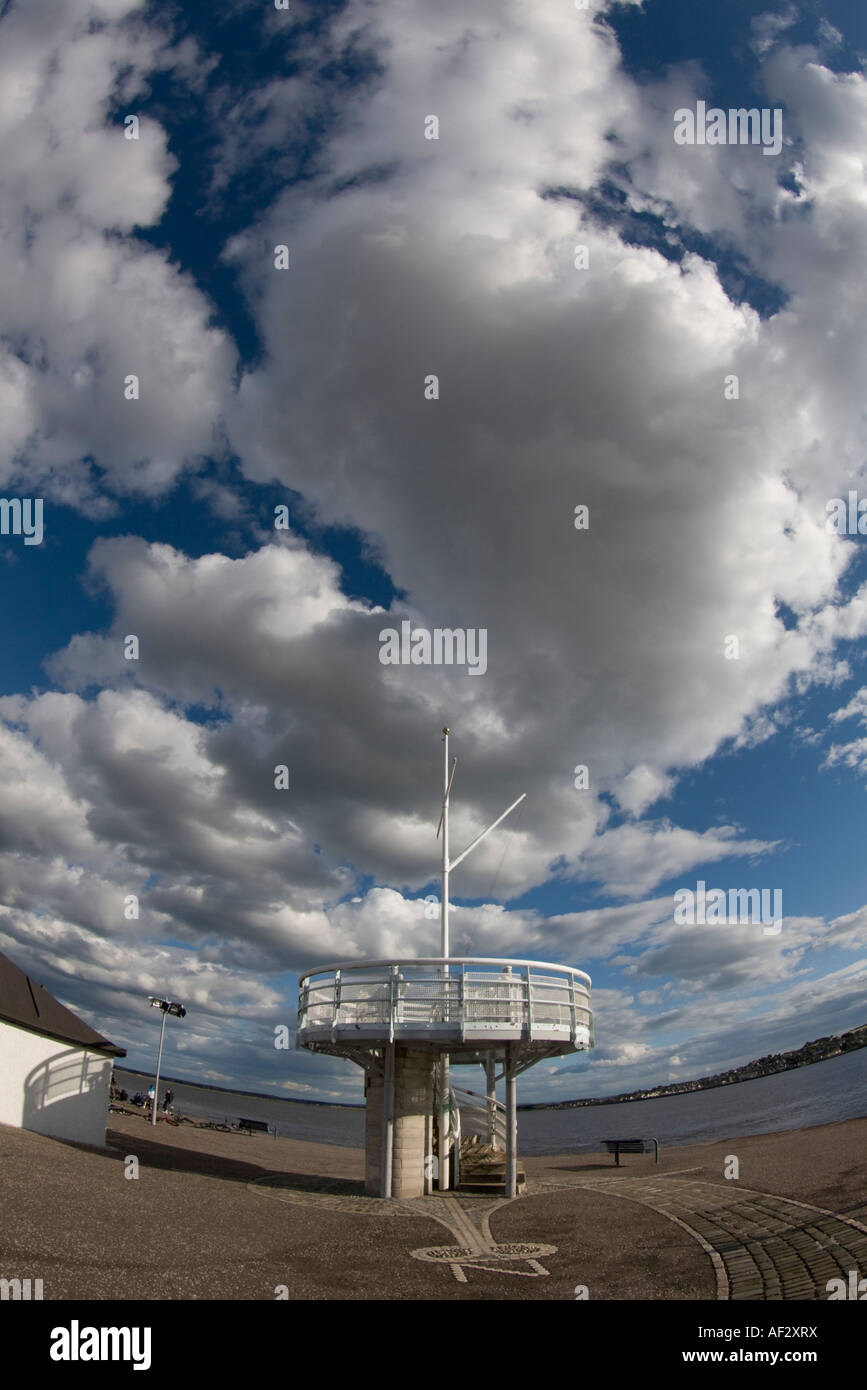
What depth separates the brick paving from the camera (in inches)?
425

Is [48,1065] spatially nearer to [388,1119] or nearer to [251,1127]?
[388,1119]

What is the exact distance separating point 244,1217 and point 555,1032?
336 inches

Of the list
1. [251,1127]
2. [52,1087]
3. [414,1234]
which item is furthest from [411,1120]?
[251,1127]

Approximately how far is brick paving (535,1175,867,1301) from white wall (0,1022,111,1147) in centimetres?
1785

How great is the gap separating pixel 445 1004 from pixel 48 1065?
49.4 feet

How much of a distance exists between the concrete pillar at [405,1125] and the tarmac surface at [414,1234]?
2.73 ft

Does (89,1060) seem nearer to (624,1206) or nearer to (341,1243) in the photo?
(341,1243)

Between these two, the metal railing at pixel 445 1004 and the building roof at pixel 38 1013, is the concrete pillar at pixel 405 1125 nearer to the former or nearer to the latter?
the metal railing at pixel 445 1004

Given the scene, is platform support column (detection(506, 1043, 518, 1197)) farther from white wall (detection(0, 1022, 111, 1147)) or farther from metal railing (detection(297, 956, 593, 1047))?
white wall (detection(0, 1022, 111, 1147))
